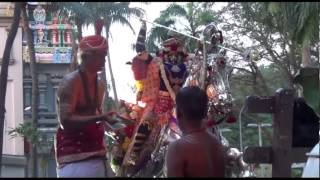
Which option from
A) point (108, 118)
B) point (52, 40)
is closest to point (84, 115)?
point (108, 118)

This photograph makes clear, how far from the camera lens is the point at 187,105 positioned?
4.21 m

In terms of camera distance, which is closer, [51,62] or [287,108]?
[287,108]

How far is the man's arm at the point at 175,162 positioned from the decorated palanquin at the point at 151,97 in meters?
4.03

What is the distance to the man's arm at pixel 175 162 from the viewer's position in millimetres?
3992

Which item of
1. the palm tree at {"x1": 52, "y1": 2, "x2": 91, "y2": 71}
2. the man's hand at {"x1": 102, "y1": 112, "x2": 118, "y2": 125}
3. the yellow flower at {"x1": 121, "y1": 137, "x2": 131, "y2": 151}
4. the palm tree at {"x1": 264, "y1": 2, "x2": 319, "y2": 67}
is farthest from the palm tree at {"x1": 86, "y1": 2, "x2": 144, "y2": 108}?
the man's hand at {"x1": 102, "y1": 112, "x2": 118, "y2": 125}

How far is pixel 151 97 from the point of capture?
8328mm

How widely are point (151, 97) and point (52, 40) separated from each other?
85.6ft

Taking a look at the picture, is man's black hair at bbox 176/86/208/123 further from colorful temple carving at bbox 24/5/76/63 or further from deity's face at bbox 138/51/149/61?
colorful temple carving at bbox 24/5/76/63

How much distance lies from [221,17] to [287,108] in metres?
26.5

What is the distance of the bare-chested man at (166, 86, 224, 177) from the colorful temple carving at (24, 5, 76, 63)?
2972cm

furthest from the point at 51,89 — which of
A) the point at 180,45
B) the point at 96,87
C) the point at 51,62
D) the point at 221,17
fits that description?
the point at 96,87

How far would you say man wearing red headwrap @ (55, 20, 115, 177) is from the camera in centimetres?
525

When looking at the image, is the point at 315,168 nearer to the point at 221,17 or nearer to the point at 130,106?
the point at 130,106

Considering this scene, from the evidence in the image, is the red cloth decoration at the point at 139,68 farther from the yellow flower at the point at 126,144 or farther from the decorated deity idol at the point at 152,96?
the yellow flower at the point at 126,144
